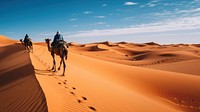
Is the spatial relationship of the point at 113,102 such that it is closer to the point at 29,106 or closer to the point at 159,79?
the point at 29,106

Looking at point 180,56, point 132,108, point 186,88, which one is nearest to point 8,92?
point 132,108

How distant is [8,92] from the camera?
10.1 meters

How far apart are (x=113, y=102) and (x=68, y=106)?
2.60 meters

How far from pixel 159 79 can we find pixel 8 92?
12438 millimetres

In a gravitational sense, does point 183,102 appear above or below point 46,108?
below

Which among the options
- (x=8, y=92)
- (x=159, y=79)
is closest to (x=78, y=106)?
(x=8, y=92)

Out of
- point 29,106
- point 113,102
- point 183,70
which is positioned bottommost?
point 183,70

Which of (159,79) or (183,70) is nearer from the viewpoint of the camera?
(159,79)

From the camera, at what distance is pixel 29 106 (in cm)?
724

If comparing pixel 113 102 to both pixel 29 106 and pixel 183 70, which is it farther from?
pixel 183 70

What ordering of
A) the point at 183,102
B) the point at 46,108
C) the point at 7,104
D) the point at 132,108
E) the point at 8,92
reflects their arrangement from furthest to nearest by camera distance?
the point at 183,102
the point at 8,92
the point at 132,108
the point at 7,104
the point at 46,108

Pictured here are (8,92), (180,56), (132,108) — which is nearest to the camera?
(132,108)

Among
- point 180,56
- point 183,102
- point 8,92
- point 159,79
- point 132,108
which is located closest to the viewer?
point 132,108

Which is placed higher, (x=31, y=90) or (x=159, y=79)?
(x=31, y=90)
